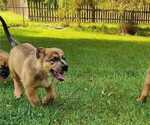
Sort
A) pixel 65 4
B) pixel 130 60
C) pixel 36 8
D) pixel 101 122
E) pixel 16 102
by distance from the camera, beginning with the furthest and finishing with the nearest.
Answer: pixel 36 8, pixel 65 4, pixel 130 60, pixel 16 102, pixel 101 122

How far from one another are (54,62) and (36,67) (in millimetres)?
475

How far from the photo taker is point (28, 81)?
6.91 m

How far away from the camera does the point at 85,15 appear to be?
29.7 meters

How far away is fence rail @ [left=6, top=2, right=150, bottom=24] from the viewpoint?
91.6 ft

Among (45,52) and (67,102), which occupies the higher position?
(45,52)

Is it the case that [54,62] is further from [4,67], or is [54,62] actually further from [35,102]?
[4,67]

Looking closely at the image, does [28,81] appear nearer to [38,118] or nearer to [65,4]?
[38,118]

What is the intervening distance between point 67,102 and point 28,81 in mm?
998

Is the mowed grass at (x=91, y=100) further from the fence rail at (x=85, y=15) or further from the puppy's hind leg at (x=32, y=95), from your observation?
the fence rail at (x=85, y=15)

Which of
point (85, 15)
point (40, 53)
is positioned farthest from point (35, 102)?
point (85, 15)

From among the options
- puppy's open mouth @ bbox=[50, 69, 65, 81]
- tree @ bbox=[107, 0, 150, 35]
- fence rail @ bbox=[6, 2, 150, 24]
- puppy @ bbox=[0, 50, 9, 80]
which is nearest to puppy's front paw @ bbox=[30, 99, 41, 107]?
puppy's open mouth @ bbox=[50, 69, 65, 81]

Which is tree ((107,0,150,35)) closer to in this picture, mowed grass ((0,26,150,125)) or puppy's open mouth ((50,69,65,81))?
mowed grass ((0,26,150,125))

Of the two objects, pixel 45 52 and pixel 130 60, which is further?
pixel 130 60

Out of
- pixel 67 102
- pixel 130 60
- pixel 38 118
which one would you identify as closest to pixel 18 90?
pixel 67 102
